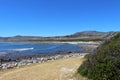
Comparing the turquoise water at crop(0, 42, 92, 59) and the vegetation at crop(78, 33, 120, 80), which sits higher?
the vegetation at crop(78, 33, 120, 80)

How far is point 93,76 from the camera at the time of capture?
11.4 metres

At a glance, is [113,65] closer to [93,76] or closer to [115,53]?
[115,53]

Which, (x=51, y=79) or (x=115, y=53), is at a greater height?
(x=115, y=53)

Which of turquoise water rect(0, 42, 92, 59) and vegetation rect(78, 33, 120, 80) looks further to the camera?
turquoise water rect(0, 42, 92, 59)

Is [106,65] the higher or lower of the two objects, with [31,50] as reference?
higher

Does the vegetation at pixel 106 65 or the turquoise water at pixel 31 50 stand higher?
the vegetation at pixel 106 65

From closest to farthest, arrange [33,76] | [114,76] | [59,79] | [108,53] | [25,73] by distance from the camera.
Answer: [114,76], [108,53], [59,79], [33,76], [25,73]

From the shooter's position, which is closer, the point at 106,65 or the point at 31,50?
the point at 106,65

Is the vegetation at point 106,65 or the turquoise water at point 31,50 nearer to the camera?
the vegetation at point 106,65

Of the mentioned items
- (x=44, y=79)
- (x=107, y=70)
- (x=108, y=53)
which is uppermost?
Result: (x=108, y=53)

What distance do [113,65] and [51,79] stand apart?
435 cm

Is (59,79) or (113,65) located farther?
(59,79)

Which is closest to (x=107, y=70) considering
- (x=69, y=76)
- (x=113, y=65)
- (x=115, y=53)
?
(x=113, y=65)

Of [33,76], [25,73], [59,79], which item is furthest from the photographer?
[25,73]
